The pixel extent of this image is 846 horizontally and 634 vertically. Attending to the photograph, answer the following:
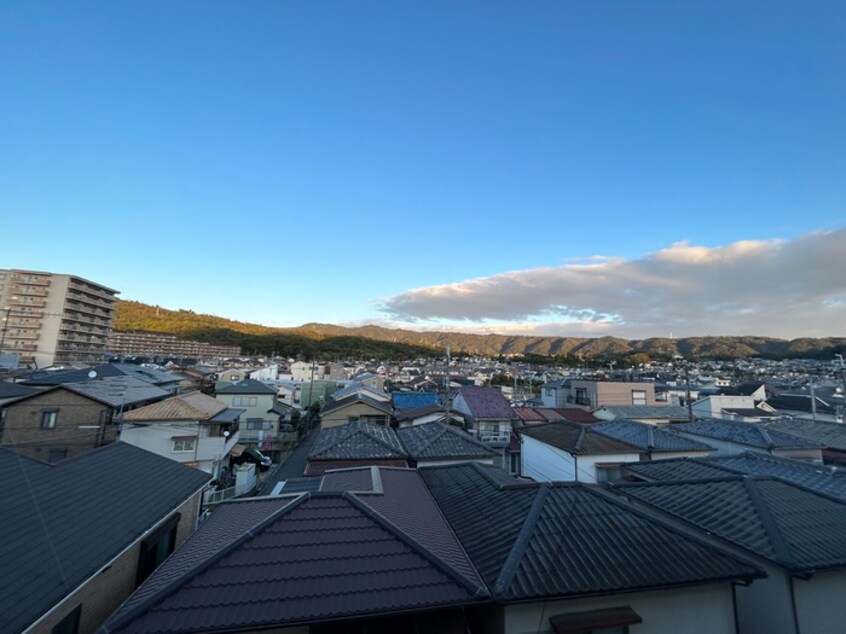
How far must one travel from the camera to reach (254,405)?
94.9ft

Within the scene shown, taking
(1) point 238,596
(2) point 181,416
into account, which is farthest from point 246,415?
(1) point 238,596

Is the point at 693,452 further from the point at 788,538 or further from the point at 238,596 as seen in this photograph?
the point at 238,596

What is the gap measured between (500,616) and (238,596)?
3.22 metres

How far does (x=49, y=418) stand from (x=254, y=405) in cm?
1331

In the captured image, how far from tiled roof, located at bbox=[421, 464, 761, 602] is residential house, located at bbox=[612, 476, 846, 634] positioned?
1226 millimetres

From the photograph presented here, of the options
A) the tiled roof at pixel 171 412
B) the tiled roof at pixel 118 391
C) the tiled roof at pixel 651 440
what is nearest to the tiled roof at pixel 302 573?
the tiled roof at pixel 651 440

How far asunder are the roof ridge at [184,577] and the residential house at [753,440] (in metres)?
21.3

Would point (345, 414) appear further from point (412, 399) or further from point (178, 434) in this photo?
point (412, 399)

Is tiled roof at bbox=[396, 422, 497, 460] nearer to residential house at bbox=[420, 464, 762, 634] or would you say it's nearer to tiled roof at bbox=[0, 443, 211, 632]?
residential house at bbox=[420, 464, 762, 634]

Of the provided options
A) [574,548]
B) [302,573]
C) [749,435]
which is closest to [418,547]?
[302,573]

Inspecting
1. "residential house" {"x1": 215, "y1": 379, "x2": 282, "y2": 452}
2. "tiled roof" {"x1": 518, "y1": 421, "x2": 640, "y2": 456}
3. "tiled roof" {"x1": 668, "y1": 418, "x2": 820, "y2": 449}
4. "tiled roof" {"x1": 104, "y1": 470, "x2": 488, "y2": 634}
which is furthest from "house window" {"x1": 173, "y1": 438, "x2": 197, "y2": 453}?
"tiled roof" {"x1": 668, "y1": 418, "x2": 820, "y2": 449}

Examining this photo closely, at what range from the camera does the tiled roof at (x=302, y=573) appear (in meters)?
3.75

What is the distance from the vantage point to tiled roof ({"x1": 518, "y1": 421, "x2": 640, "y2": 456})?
582 inches

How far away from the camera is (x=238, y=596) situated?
3930 millimetres
